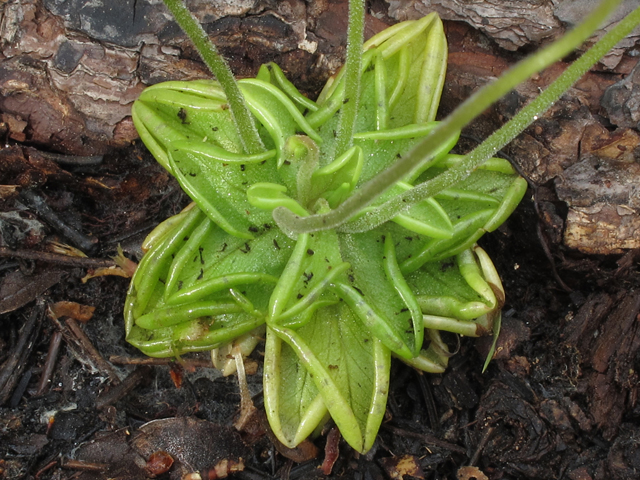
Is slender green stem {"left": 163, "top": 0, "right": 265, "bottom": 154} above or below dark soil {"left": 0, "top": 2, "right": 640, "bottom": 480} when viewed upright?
above

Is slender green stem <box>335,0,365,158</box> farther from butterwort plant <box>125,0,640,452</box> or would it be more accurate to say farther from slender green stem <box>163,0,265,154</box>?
slender green stem <box>163,0,265,154</box>

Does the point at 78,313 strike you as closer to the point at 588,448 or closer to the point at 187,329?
the point at 187,329

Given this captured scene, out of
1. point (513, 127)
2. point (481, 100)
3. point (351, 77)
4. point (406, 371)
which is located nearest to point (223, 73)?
point (351, 77)

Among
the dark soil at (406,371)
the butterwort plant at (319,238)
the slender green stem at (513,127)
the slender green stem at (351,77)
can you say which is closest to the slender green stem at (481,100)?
the slender green stem at (513,127)

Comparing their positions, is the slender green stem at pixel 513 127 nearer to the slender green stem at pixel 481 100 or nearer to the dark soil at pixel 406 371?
the slender green stem at pixel 481 100

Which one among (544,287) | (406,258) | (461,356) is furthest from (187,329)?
(544,287)

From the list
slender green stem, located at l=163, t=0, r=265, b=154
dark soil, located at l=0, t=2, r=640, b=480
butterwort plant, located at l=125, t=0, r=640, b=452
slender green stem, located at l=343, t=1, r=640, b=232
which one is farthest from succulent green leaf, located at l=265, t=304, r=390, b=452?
slender green stem, located at l=163, t=0, r=265, b=154
